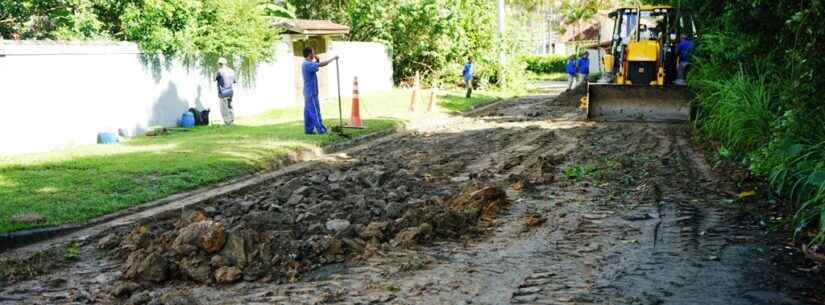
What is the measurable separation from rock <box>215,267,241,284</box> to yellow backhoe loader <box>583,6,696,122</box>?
13.2 m

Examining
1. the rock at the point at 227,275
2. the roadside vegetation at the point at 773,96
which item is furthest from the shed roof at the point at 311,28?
the rock at the point at 227,275

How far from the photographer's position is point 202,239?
634 centimetres

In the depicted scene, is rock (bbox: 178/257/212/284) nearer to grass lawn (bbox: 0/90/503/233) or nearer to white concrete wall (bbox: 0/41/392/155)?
grass lawn (bbox: 0/90/503/233)

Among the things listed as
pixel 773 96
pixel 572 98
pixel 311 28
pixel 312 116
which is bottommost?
pixel 572 98

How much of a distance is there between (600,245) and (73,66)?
36.8 feet

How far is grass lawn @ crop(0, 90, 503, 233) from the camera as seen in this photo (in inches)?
350

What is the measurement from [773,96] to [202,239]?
26.2 feet

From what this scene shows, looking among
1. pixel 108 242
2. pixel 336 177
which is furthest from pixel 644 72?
pixel 108 242

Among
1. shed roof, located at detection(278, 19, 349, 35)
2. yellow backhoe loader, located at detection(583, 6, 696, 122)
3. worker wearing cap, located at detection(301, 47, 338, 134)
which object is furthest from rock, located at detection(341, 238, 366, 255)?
shed roof, located at detection(278, 19, 349, 35)

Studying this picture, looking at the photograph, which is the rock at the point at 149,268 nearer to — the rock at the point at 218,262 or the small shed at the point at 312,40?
the rock at the point at 218,262

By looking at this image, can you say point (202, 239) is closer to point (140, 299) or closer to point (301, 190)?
point (140, 299)

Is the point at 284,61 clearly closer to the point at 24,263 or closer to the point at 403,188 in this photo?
the point at 403,188

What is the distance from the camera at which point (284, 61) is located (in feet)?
78.0

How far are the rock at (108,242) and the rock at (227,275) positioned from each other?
6.06ft
